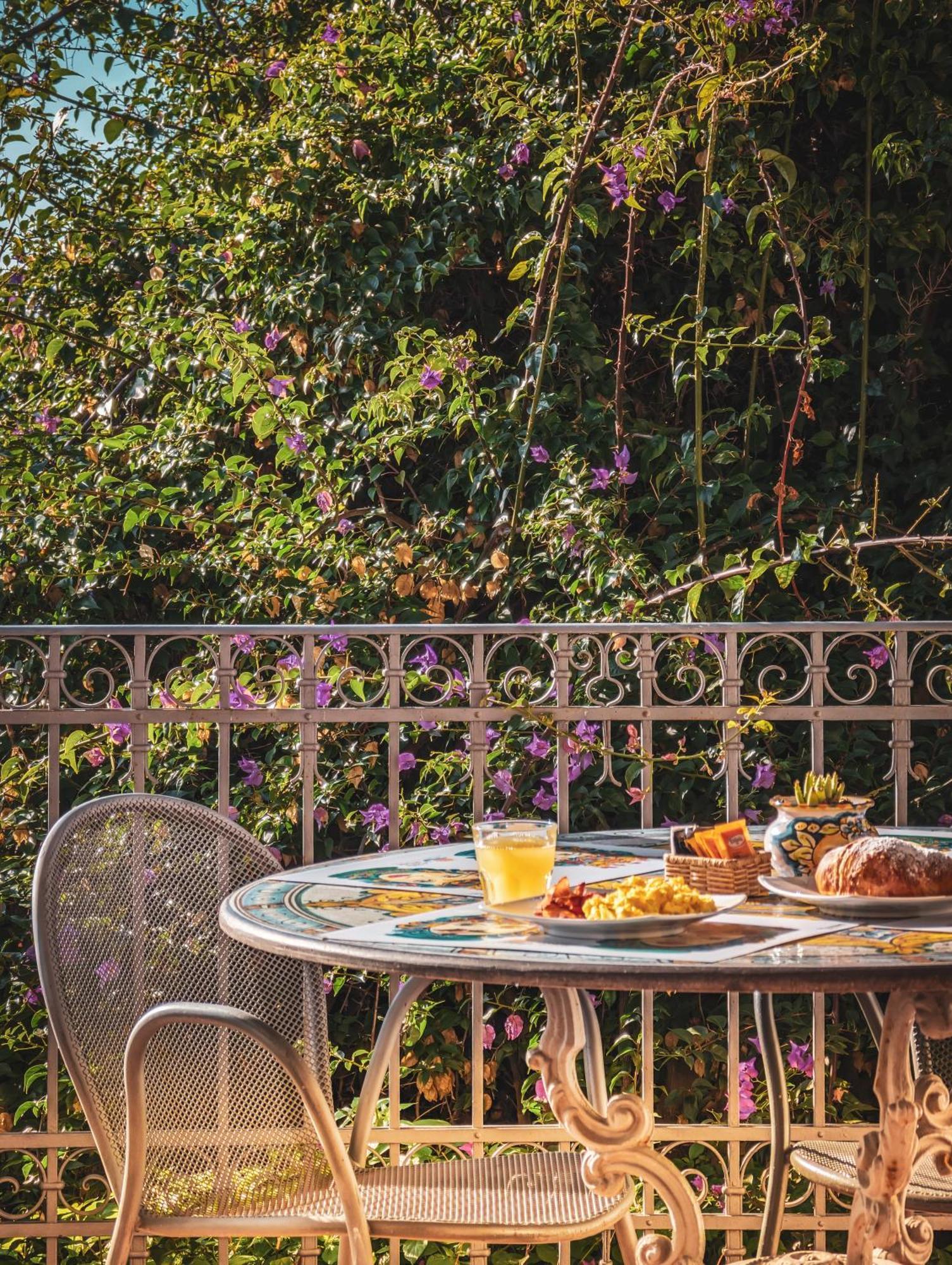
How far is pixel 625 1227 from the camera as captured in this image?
2.16 m

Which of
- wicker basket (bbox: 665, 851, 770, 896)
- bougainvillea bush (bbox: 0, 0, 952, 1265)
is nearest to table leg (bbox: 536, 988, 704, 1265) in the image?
wicker basket (bbox: 665, 851, 770, 896)

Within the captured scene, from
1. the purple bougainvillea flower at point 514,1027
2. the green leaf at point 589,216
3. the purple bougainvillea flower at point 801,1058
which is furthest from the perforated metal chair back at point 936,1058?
the green leaf at point 589,216

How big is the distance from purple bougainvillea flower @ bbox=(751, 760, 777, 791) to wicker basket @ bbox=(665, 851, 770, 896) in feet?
5.90

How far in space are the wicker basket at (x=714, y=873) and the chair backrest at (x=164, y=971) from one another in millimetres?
755

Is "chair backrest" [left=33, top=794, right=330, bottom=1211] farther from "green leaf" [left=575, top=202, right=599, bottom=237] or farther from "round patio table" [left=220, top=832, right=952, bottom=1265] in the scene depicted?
"green leaf" [left=575, top=202, right=599, bottom=237]

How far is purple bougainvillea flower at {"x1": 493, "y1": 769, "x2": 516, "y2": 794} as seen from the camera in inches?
136

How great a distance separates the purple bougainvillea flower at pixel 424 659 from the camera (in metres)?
3.49

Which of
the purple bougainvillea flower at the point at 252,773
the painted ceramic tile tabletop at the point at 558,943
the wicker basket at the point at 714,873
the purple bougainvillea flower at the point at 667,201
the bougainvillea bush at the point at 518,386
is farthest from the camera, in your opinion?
the purple bougainvillea flower at the point at 667,201

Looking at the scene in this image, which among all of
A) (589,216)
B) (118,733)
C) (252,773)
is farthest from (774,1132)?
(589,216)

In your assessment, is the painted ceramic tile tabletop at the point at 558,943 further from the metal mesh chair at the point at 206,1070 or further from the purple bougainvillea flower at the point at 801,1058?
the purple bougainvillea flower at the point at 801,1058

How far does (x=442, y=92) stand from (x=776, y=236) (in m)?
1.11

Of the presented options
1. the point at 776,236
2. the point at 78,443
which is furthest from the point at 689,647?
the point at 78,443

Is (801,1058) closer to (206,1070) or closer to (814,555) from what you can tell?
(814,555)

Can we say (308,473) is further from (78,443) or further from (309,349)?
(78,443)
